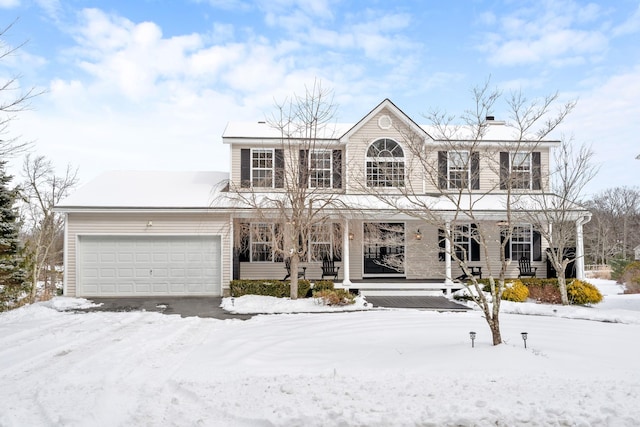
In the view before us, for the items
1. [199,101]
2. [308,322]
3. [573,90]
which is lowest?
[308,322]

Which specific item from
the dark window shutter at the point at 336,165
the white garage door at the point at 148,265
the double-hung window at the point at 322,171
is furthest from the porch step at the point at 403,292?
the white garage door at the point at 148,265

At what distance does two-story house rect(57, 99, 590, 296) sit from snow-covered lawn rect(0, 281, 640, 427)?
4.04 metres

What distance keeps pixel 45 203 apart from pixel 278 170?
19.2 m

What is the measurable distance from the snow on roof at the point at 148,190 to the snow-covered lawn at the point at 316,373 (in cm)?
497

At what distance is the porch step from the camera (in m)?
14.4

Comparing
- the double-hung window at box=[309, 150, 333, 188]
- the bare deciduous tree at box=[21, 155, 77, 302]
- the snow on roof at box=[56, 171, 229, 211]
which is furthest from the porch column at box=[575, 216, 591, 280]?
the bare deciduous tree at box=[21, 155, 77, 302]

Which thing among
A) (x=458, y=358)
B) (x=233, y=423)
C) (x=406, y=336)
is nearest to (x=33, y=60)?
(x=233, y=423)

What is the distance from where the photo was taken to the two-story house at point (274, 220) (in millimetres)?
13820

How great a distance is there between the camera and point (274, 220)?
44.0ft

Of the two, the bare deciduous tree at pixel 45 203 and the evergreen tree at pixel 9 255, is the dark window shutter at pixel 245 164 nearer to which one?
the evergreen tree at pixel 9 255

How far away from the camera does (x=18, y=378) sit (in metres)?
6.00

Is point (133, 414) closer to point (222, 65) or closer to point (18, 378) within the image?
point (18, 378)

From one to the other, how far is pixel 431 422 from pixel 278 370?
270 centimetres

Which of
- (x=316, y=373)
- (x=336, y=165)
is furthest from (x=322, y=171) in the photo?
(x=316, y=373)
